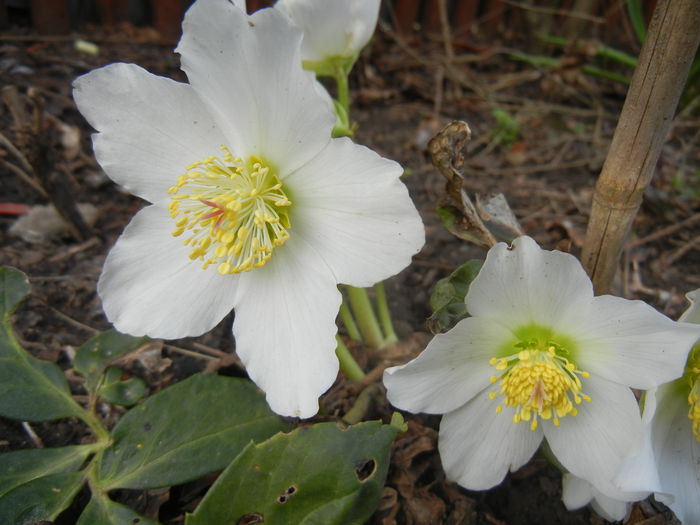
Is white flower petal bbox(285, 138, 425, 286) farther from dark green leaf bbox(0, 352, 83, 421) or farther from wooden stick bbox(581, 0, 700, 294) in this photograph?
dark green leaf bbox(0, 352, 83, 421)

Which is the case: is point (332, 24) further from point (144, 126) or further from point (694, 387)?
point (694, 387)

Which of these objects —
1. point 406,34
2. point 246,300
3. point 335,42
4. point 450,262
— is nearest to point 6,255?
point 246,300

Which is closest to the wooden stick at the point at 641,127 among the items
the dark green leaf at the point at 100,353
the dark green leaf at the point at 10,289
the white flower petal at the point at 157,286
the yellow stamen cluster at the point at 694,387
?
the yellow stamen cluster at the point at 694,387

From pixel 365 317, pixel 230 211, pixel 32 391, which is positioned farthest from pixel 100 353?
pixel 365 317

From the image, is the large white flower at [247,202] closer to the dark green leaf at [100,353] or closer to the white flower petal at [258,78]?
the white flower petal at [258,78]

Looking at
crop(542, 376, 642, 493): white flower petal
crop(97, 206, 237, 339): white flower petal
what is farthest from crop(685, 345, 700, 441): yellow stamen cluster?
crop(97, 206, 237, 339): white flower petal

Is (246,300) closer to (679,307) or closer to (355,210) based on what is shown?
(355,210)
